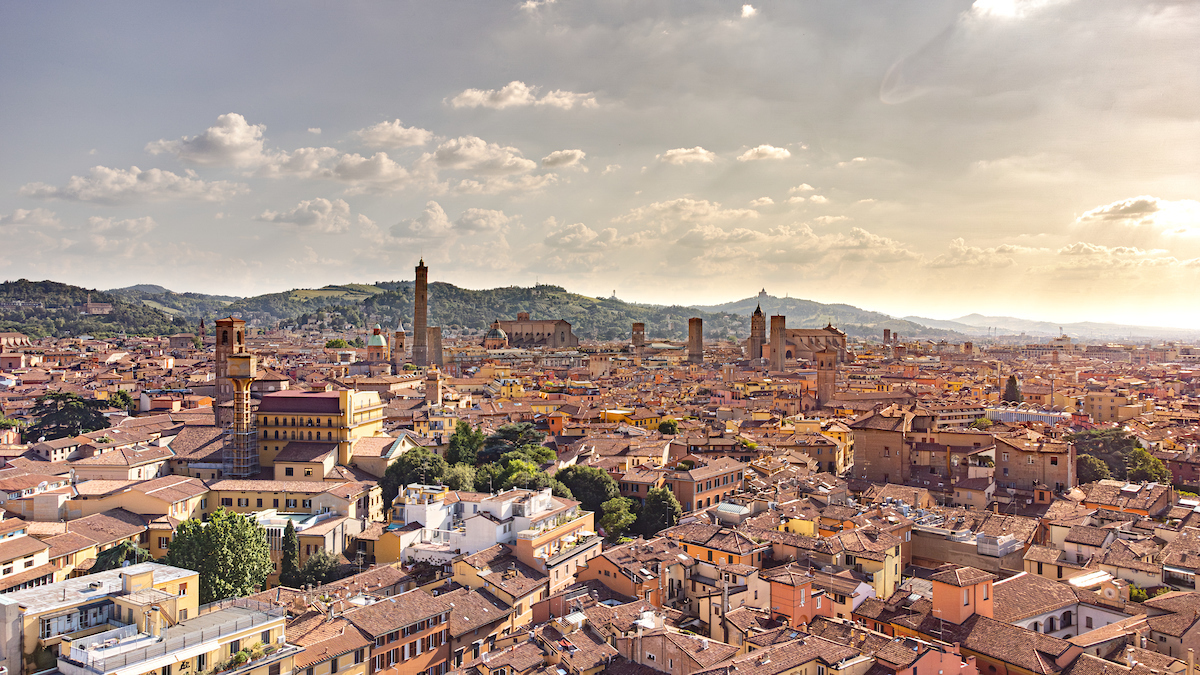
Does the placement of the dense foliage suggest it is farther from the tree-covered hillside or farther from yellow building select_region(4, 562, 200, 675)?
the tree-covered hillside

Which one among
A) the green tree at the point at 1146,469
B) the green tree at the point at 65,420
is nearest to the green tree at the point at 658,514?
the green tree at the point at 1146,469

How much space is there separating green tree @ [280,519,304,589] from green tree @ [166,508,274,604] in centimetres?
139

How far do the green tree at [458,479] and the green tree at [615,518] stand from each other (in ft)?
16.7

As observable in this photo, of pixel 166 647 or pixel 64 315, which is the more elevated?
pixel 64 315

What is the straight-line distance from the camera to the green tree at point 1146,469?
32.7 metres

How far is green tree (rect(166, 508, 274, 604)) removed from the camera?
64.1 feet

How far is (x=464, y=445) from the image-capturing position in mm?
33750

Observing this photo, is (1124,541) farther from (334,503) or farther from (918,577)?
(334,503)

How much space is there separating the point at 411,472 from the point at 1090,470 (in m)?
26.2

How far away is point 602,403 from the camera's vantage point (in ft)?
171

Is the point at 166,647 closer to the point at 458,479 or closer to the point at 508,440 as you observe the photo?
the point at 458,479

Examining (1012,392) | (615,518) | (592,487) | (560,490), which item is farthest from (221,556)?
(1012,392)

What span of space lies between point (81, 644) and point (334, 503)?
11.3 metres

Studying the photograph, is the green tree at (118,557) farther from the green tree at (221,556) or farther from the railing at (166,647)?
the railing at (166,647)
